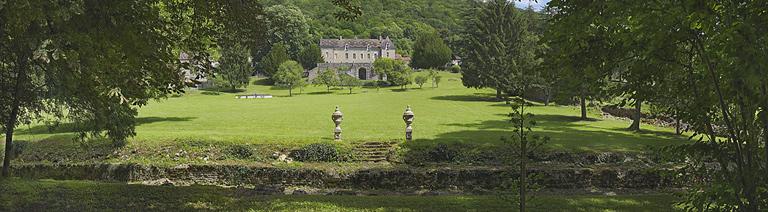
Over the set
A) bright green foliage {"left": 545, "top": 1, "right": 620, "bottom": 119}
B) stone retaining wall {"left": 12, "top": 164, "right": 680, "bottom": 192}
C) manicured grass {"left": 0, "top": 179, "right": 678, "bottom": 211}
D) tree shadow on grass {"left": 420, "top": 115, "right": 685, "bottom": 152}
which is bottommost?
stone retaining wall {"left": 12, "top": 164, "right": 680, "bottom": 192}

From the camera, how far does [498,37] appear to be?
50.8m

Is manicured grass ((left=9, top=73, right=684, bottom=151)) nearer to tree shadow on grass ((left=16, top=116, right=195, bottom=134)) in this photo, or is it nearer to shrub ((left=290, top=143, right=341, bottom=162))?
tree shadow on grass ((left=16, top=116, right=195, bottom=134))

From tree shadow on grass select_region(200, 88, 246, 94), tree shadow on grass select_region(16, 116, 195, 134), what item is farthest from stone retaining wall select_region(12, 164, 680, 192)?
tree shadow on grass select_region(200, 88, 246, 94)

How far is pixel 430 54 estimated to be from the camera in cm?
9794

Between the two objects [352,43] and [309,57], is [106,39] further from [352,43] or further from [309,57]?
[352,43]

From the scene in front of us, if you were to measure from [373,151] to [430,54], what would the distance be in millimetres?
79235

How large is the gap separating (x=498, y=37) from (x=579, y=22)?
45.9 m

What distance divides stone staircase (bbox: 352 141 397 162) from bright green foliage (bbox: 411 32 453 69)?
258 feet

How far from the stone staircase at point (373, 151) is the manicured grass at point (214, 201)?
22.3 feet

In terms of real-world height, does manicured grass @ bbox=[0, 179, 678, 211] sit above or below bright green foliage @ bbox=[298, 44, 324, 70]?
below

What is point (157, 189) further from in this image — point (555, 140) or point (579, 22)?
point (555, 140)

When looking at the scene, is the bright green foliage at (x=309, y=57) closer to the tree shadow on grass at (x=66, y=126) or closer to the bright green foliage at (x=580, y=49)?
the tree shadow on grass at (x=66, y=126)

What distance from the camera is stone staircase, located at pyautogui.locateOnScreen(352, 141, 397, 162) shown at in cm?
1927

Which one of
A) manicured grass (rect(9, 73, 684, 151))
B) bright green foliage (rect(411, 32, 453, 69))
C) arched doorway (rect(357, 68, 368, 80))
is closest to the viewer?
manicured grass (rect(9, 73, 684, 151))
